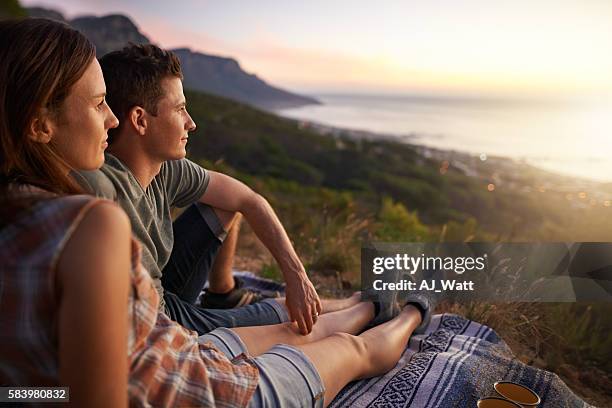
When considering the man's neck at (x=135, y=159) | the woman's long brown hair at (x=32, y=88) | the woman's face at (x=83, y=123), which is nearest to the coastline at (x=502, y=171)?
the man's neck at (x=135, y=159)

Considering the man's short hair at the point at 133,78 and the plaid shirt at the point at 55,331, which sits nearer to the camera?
the plaid shirt at the point at 55,331

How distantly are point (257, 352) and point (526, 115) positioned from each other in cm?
2849

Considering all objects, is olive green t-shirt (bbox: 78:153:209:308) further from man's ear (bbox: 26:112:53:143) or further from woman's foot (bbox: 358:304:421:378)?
woman's foot (bbox: 358:304:421:378)

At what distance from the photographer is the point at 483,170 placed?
68.3 ft

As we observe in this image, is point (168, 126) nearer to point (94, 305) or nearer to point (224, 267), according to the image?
point (224, 267)

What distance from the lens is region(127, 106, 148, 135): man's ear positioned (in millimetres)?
1874

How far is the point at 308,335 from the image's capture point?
7.07ft

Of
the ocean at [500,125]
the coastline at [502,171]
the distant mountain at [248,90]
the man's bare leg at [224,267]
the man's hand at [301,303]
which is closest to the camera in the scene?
the man's hand at [301,303]

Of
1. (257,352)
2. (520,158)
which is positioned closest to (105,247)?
(257,352)

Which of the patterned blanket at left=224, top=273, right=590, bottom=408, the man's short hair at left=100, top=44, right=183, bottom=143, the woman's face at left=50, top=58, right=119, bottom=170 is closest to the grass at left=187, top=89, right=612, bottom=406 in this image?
the patterned blanket at left=224, top=273, right=590, bottom=408

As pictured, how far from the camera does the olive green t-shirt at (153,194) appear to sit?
1.62m

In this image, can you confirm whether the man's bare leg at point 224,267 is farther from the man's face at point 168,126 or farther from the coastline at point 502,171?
the coastline at point 502,171

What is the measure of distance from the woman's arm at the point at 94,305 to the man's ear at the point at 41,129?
0.38 meters

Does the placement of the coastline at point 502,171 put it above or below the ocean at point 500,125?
below
